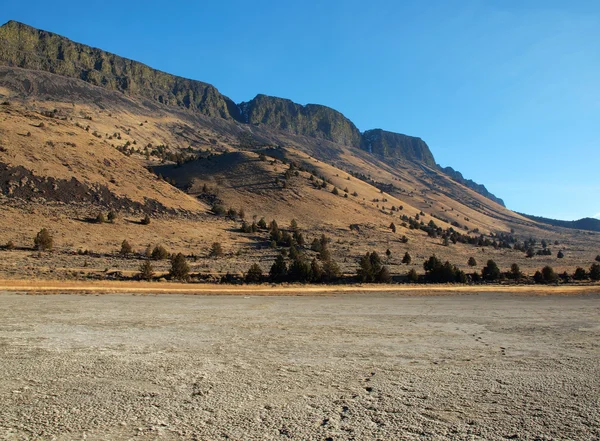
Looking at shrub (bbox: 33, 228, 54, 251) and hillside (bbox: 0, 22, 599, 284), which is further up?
hillside (bbox: 0, 22, 599, 284)

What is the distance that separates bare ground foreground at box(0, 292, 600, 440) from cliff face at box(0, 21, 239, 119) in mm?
168694

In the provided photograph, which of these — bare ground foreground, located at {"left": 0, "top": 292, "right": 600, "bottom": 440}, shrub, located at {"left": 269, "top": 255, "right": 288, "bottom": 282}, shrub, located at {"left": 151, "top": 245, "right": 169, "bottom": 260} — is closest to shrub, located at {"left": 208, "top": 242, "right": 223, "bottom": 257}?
shrub, located at {"left": 151, "top": 245, "right": 169, "bottom": 260}

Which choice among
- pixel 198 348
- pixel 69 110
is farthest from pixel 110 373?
pixel 69 110

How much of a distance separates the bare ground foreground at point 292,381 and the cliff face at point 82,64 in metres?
169

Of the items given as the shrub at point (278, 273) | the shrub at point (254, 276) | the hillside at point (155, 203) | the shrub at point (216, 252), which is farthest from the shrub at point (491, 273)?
the shrub at point (216, 252)

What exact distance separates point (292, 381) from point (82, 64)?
195 metres

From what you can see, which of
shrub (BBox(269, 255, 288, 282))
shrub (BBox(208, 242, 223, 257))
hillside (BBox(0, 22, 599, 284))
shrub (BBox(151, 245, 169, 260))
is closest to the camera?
shrub (BBox(269, 255, 288, 282))

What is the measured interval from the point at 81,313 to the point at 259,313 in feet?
21.7

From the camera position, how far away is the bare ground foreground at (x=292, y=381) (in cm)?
486

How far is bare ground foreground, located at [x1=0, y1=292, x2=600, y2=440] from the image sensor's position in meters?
4.86

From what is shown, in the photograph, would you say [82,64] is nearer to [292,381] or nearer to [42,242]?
[42,242]

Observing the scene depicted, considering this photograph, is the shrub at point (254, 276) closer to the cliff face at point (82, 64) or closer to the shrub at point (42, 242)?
the shrub at point (42, 242)

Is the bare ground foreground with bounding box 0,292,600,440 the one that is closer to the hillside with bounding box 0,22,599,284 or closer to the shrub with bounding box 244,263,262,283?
the shrub with bounding box 244,263,262,283

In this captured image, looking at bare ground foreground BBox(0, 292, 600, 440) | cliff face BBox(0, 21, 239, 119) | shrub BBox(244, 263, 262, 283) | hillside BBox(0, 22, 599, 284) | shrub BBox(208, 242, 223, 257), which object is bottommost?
shrub BBox(244, 263, 262, 283)
